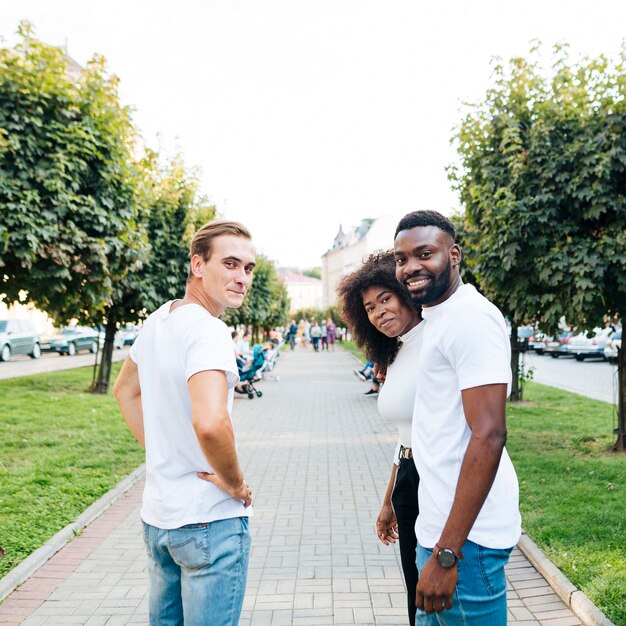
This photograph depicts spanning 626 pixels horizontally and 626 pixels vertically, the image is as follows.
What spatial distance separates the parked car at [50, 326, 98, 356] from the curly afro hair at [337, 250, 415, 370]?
30.9m

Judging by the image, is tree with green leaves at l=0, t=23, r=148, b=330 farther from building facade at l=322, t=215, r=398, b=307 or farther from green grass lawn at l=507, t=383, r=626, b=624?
building facade at l=322, t=215, r=398, b=307

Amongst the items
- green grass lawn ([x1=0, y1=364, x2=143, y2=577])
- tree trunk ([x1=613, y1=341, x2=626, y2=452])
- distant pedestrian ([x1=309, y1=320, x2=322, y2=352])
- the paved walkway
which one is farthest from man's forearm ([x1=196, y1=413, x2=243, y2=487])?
distant pedestrian ([x1=309, y1=320, x2=322, y2=352])

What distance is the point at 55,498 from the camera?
648 centimetres

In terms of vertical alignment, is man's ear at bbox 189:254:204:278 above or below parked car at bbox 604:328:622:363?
above

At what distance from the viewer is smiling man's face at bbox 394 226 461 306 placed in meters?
2.19

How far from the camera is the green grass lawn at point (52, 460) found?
5656mm

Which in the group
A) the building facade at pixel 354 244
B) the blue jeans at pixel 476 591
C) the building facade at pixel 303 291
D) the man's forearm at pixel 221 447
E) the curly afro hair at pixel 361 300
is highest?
the building facade at pixel 354 244

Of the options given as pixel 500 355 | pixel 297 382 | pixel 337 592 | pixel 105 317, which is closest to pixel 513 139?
pixel 337 592

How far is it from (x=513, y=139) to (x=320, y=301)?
138206mm

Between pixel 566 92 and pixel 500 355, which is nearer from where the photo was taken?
pixel 500 355

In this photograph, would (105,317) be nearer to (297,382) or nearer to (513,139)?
(297,382)

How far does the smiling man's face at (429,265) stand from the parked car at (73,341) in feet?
105

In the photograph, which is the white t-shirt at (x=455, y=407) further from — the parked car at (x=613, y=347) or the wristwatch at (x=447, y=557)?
the parked car at (x=613, y=347)

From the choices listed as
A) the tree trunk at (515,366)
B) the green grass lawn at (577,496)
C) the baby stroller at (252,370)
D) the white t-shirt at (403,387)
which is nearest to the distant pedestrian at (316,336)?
the baby stroller at (252,370)
